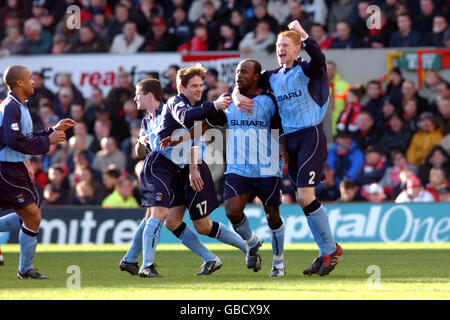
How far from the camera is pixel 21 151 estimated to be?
990 cm

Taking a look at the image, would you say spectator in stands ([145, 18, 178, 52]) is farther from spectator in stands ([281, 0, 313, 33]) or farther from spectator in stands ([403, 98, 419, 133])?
spectator in stands ([403, 98, 419, 133])

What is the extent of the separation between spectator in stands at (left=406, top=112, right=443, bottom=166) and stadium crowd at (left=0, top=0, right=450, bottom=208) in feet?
0.06

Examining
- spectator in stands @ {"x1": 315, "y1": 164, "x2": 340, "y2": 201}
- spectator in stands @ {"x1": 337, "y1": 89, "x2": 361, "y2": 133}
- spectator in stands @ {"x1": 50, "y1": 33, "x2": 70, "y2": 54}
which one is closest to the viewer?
spectator in stands @ {"x1": 315, "y1": 164, "x2": 340, "y2": 201}

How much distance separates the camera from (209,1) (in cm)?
2045

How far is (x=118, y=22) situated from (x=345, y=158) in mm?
6282

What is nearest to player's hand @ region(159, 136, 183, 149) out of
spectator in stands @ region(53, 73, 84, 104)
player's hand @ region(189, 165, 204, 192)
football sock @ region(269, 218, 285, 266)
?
player's hand @ region(189, 165, 204, 192)

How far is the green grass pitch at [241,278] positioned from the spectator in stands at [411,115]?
3318 millimetres

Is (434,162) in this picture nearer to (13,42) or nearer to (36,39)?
(36,39)

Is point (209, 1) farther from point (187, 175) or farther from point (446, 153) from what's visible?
point (187, 175)

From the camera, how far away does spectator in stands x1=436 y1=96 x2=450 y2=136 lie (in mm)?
17422

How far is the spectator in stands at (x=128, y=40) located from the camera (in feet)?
67.7

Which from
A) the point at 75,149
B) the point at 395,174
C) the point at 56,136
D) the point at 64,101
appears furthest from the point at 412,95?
the point at 56,136
